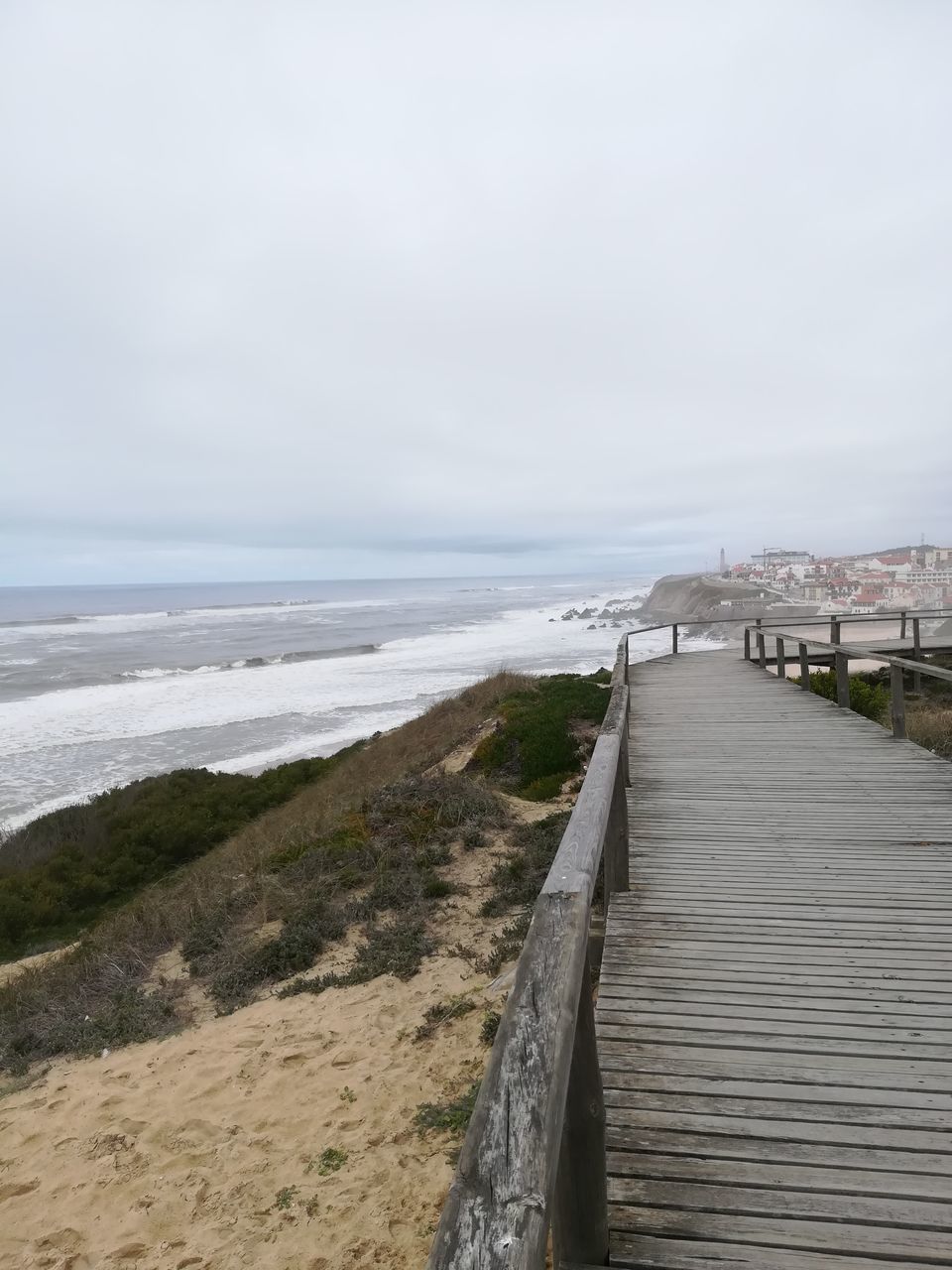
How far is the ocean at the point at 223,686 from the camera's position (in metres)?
19.5

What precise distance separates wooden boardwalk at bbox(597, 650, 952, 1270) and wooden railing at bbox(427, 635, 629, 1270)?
0.42m

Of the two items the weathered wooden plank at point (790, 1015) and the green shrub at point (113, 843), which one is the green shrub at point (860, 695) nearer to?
the weathered wooden plank at point (790, 1015)

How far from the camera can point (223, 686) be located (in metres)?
32.5

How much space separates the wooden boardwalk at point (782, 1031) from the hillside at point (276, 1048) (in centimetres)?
131

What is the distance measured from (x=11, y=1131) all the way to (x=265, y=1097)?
1.53 meters

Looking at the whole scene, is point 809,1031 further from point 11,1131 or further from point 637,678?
point 637,678

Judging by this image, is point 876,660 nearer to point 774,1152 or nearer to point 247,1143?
point 774,1152

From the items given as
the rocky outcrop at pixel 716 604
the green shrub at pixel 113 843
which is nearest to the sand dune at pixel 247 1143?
the green shrub at pixel 113 843

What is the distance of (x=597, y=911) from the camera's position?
16.6 feet

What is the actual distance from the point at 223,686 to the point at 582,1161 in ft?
109

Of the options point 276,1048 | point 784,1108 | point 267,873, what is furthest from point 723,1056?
Answer: point 267,873

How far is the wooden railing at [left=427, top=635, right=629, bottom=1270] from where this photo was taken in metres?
1.03

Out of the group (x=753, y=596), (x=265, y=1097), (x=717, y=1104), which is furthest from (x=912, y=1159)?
(x=753, y=596)

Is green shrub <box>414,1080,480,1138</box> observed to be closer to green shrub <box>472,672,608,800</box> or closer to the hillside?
the hillside
